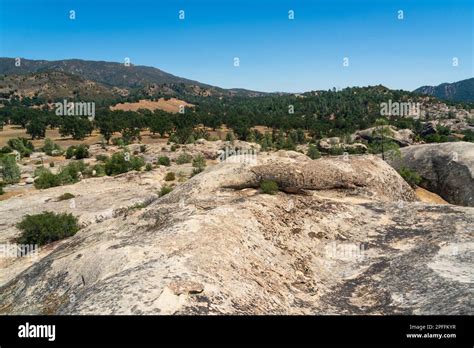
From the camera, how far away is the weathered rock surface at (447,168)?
3762 cm

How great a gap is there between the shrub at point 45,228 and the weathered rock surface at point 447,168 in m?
34.8

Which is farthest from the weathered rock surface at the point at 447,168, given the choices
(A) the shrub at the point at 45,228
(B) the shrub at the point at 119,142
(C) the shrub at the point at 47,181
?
(B) the shrub at the point at 119,142

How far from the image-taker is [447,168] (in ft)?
132

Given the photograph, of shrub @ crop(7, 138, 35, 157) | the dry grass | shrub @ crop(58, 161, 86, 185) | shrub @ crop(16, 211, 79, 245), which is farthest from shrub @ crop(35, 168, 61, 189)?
shrub @ crop(7, 138, 35, 157)

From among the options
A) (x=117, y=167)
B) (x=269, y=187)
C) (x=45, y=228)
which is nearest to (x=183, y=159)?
(x=117, y=167)

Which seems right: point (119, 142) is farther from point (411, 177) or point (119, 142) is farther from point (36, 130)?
point (411, 177)

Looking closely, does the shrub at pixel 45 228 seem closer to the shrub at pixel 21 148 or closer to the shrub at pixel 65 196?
the shrub at pixel 65 196

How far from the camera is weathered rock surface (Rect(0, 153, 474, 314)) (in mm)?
9820

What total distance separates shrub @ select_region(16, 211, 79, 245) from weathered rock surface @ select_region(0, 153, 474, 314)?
321 cm
